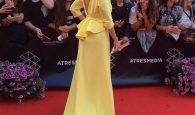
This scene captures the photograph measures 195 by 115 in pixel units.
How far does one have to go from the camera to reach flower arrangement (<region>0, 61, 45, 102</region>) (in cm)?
636

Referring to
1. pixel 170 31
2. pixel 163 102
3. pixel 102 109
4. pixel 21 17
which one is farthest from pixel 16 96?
pixel 170 31

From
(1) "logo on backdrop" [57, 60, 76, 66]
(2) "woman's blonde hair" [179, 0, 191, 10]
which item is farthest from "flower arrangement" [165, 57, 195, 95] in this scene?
(1) "logo on backdrop" [57, 60, 76, 66]

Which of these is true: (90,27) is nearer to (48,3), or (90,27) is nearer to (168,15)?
(48,3)

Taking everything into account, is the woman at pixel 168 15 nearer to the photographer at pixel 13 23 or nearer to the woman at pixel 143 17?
the woman at pixel 143 17

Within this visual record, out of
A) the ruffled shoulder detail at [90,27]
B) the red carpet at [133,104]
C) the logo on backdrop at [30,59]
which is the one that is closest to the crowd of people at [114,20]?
the logo on backdrop at [30,59]

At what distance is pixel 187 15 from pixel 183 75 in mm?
945

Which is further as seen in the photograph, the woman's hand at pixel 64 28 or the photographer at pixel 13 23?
the woman's hand at pixel 64 28

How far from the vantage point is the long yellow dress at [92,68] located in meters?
5.17

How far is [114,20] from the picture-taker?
687 centimetres

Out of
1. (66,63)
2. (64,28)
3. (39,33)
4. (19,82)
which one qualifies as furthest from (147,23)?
(19,82)

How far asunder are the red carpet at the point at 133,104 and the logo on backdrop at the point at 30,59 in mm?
493

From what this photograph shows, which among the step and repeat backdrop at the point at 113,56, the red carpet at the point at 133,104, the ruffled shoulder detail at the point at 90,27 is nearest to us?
the ruffled shoulder detail at the point at 90,27

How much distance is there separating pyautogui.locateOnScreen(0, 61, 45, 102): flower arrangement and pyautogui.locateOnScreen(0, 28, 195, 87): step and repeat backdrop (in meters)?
0.32

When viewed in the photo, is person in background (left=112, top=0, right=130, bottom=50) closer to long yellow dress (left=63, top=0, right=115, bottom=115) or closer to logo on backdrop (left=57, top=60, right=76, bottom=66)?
logo on backdrop (left=57, top=60, right=76, bottom=66)
